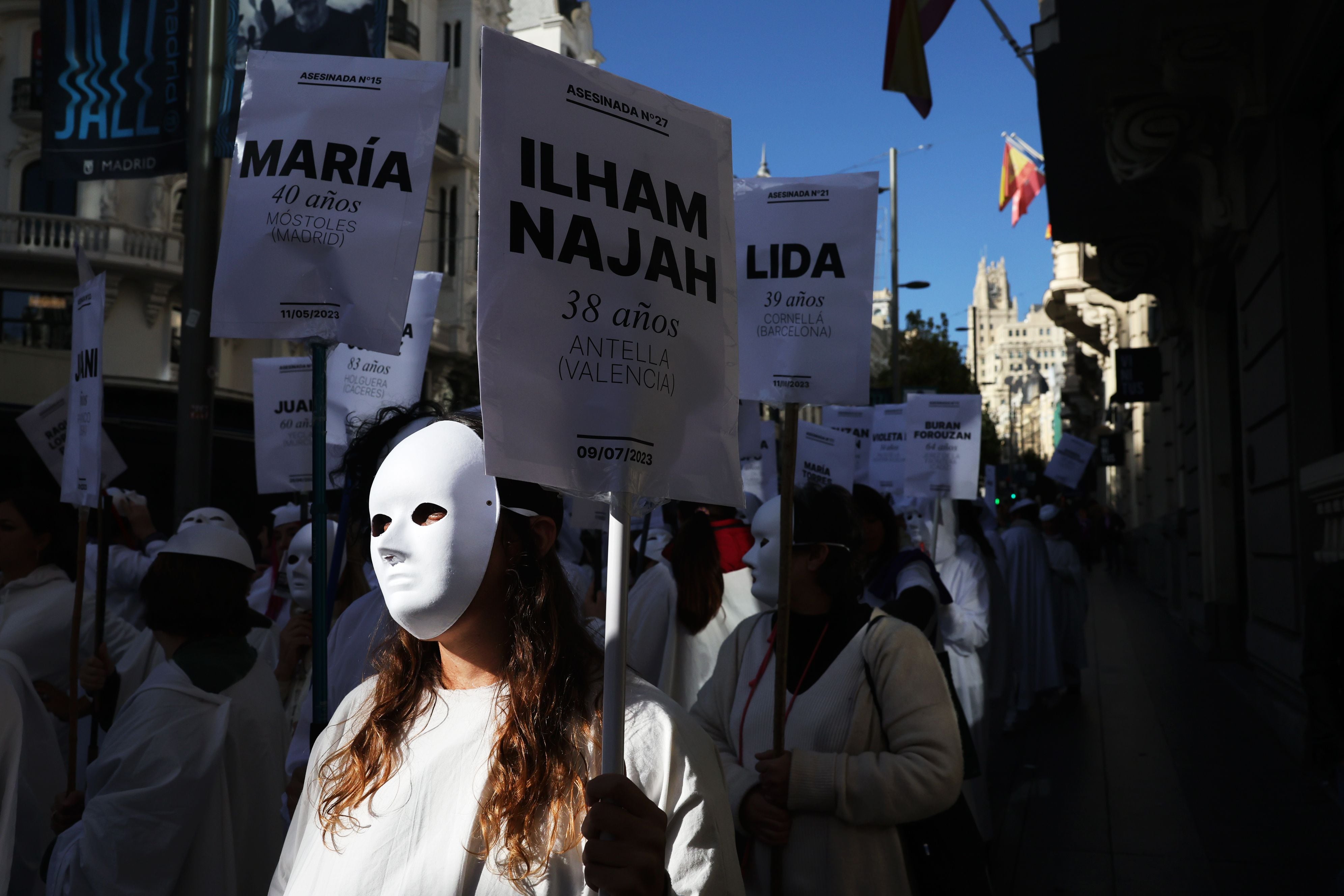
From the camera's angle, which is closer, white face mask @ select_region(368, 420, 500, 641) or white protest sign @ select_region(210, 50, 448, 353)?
white face mask @ select_region(368, 420, 500, 641)

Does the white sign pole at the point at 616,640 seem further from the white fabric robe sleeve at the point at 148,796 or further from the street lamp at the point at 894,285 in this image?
the street lamp at the point at 894,285

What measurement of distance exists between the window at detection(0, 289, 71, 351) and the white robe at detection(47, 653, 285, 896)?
24432 mm

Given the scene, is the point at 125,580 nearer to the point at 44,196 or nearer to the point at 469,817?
the point at 469,817

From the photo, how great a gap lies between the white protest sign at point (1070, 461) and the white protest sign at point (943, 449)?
217 inches

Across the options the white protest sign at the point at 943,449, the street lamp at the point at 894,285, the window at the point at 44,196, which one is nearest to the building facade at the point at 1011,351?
the street lamp at the point at 894,285

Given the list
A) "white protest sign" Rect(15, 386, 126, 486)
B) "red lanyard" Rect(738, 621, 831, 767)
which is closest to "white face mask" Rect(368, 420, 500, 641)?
"red lanyard" Rect(738, 621, 831, 767)

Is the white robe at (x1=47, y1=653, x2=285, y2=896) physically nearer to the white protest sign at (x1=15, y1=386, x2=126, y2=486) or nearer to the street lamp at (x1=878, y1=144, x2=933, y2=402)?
the white protest sign at (x1=15, y1=386, x2=126, y2=486)

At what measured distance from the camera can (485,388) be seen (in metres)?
1.74

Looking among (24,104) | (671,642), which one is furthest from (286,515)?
(24,104)

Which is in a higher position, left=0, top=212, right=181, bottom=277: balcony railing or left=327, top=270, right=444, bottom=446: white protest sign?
left=0, top=212, right=181, bottom=277: balcony railing

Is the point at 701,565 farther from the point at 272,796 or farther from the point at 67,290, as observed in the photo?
the point at 67,290

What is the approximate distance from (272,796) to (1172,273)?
535 inches

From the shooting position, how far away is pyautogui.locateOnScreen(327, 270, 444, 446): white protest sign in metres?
5.40

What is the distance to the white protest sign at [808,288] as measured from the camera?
13.1 ft
